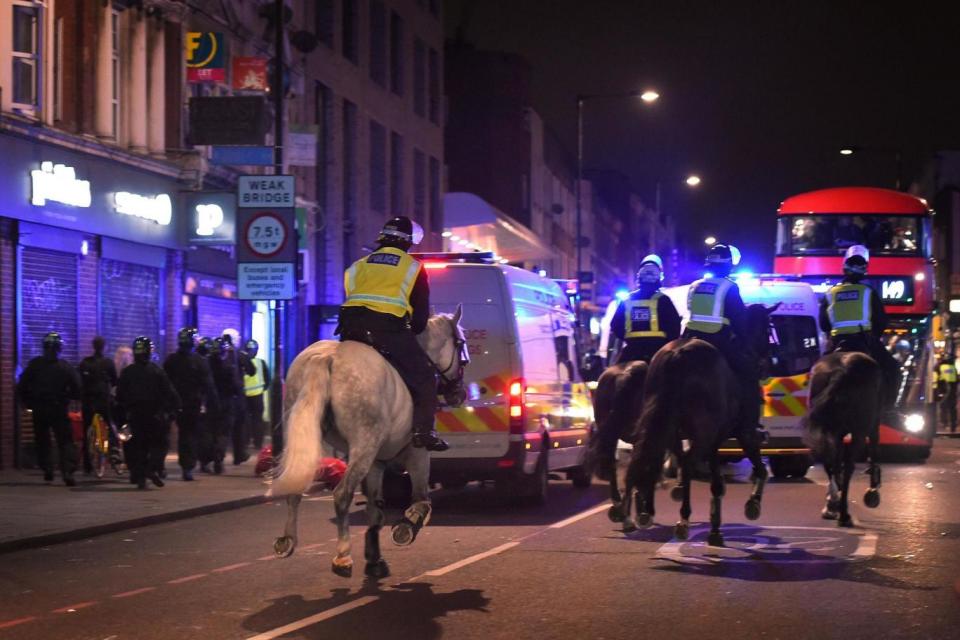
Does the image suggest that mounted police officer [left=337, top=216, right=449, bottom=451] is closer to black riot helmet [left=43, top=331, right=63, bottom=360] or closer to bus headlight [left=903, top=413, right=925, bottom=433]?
black riot helmet [left=43, top=331, right=63, bottom=360]

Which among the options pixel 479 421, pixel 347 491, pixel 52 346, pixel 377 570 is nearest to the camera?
pixel 347 491

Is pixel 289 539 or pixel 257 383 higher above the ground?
pixel 257 383

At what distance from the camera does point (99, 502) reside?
17.2 meters

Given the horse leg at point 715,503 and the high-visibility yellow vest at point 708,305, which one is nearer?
the horse leg at point 715,503

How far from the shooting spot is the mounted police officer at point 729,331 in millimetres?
12234

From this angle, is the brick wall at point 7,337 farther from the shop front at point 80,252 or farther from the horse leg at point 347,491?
the horse leg at point 347,491

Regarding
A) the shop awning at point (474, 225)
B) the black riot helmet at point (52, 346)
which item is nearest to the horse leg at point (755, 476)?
the black riot helmet at point (52, 346)

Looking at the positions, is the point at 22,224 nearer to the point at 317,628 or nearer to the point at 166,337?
the point at 166,337

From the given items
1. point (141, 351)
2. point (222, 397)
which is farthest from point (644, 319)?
point (222, 397)

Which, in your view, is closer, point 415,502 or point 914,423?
point 415,502

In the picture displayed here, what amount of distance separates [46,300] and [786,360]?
34.5 feet

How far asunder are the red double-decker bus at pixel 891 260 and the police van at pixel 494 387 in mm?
10014

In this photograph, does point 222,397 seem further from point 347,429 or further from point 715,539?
point 347,429

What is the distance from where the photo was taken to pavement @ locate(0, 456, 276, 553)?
45.8ft
